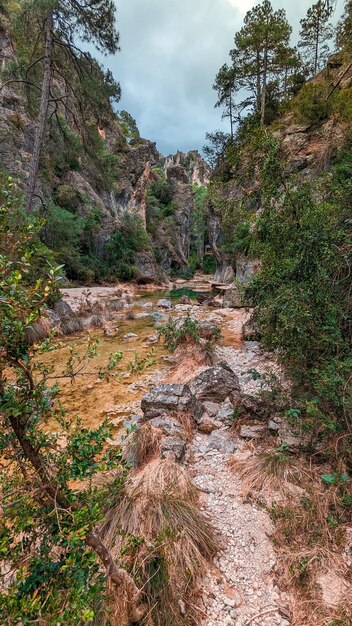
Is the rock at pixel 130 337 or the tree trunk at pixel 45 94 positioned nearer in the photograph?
the rock at pixel 130 337

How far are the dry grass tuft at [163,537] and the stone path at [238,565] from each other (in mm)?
126

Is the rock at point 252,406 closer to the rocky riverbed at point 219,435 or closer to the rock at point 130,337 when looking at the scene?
the rocky riverbed at point 219,435

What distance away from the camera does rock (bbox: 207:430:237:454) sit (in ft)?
10.9

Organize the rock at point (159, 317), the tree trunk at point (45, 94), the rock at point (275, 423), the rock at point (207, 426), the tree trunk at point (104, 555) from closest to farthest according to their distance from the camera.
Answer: the tree trunk at point (104, 555), the rock at point (275, 423), the rock at point (207, 426), the tree trunk at point (45, 94), the rock at point (159, 317)

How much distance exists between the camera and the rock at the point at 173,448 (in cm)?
299

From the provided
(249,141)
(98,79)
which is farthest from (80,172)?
(249,141)

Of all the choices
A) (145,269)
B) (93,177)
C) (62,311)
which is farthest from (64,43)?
(145,269)

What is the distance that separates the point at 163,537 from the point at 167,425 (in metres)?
1.71

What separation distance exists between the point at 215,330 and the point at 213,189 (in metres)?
4.04

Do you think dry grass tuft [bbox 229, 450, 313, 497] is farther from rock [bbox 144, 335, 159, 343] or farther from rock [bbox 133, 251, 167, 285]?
rock [bbox 133, 251, 167, 285]

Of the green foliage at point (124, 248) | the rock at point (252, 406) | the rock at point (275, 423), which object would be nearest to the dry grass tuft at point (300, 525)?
the rock at point (275, 423)

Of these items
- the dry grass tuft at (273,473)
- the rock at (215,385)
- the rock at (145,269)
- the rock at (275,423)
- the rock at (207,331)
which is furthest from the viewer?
the rock at (145,269)

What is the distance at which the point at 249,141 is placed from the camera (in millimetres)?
3873

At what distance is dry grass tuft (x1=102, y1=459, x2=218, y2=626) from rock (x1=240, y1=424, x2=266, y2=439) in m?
1.04
